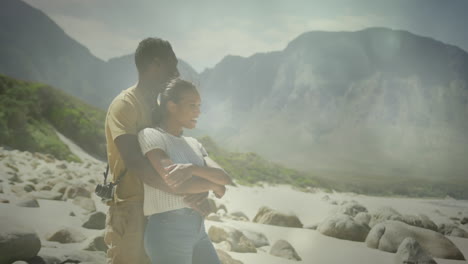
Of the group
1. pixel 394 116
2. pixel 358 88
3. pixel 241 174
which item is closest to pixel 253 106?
pixel 358 88

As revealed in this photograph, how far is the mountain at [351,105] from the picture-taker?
90125 millimetres

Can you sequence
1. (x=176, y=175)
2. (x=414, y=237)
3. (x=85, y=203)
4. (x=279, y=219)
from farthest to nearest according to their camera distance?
(x=279, y=219)
(x=85, y=203)
(x=414, y=237)
(x=176, y=175)

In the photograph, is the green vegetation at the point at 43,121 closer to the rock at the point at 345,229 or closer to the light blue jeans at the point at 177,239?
the rock at the point at 345,229

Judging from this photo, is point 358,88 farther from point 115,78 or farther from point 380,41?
point 115,78

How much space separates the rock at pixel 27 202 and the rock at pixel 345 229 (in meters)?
5.28

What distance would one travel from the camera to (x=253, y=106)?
134 meters

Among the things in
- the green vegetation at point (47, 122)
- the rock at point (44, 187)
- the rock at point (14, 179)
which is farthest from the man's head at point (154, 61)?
the green vegetation at point (47, 122)

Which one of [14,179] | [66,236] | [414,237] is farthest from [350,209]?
[14,179]

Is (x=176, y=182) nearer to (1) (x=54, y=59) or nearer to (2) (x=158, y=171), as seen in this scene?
(2) (x=158, y=171)

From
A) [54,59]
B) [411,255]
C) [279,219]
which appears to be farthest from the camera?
[54,59]

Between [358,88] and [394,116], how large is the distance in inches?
843

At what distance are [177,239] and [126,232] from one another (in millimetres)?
386

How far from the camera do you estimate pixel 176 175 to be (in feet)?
5.88

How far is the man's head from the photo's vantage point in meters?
2.26
